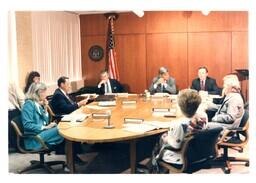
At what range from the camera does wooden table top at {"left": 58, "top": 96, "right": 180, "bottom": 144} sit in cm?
284

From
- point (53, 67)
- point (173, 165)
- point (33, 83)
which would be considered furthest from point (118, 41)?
point (173, 165)

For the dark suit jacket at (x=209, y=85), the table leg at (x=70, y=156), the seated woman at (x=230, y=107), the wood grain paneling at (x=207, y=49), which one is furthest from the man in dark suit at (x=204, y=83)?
the table leg at (x=70, y=156)

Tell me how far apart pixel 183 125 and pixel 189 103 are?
0.54 feet

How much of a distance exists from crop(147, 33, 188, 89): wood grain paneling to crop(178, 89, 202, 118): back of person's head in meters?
0.62

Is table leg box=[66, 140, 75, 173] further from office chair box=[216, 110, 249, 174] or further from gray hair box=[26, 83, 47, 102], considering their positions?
office chair box=[216, 110, 249, 174]

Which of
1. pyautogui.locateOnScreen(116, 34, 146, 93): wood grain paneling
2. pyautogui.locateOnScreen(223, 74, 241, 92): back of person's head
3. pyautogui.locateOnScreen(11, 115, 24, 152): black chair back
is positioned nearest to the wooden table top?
pyautogui.locateOnScreen(116, 34, 146, 93): wood grain paneling

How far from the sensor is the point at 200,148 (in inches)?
106

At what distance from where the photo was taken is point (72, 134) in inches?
113

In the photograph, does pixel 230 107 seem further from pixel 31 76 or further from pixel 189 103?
pixel 31 76

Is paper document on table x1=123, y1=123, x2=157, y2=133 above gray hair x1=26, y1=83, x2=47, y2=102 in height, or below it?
below

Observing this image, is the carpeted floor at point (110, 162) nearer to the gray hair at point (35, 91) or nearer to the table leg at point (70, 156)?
the table leg at point (70, 156)

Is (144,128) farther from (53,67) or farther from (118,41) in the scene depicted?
(118,41)

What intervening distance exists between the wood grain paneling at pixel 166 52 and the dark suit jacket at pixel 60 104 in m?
0.81
